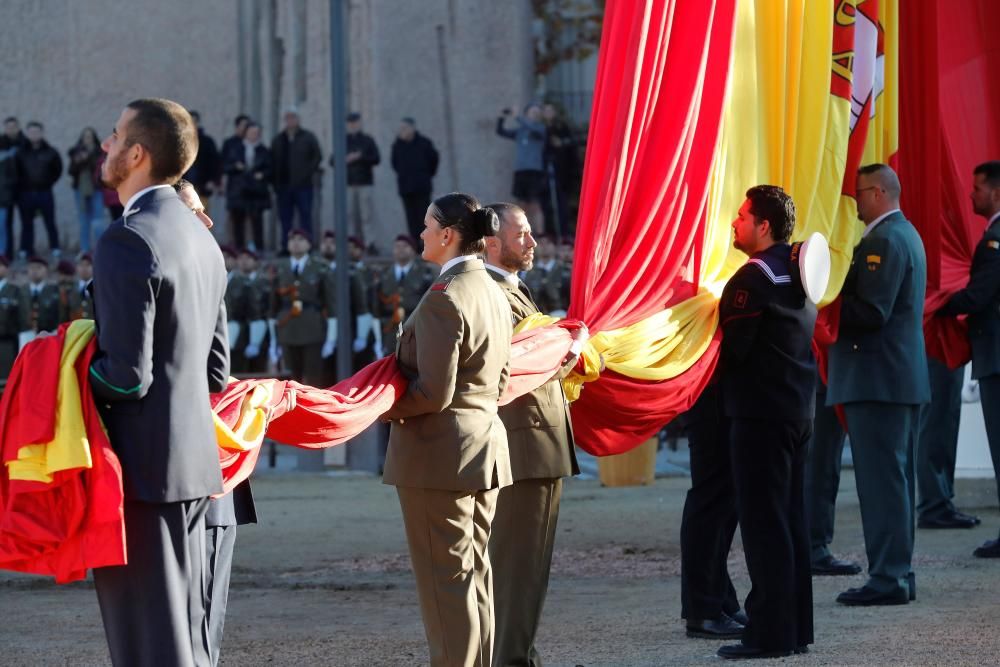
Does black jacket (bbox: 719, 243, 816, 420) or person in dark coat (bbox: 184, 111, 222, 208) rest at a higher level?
person in dark coat (bbox: 184, 111, 222, 208)

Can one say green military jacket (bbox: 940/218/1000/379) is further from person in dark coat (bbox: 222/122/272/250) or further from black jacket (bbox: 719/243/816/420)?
person in dark coat (bbox: 222/122/272/250)

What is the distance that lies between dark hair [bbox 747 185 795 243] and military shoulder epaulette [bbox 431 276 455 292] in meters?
1.58

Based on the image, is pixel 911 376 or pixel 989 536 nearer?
pixel 911 376

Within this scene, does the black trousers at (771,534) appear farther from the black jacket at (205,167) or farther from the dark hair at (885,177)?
the black jacket at (205,167)

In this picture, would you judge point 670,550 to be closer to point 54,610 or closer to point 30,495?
point 54,610

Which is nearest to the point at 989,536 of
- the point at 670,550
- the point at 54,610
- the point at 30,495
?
the point at 670,550

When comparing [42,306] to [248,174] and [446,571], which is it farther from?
[446,571]

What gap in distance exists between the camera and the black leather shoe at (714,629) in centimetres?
591

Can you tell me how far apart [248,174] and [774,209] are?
13073 millimetres

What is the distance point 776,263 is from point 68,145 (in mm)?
18241

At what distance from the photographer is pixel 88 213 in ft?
62.9

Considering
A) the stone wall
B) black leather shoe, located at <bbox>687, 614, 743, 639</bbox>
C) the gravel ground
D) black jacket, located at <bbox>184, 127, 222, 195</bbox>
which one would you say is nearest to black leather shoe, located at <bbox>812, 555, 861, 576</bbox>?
the gravel ground

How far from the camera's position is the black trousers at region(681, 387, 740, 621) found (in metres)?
5.93

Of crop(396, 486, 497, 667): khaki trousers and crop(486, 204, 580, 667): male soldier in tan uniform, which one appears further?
crop(486, 204, 580, 667): male soldier in tan uniform
